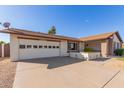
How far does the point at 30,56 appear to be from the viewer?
34.9ft

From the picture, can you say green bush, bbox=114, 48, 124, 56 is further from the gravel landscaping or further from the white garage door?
the gravel landscaping

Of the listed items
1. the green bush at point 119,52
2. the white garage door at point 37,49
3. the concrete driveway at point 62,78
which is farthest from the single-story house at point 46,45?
the concrete driveway at point 62,78

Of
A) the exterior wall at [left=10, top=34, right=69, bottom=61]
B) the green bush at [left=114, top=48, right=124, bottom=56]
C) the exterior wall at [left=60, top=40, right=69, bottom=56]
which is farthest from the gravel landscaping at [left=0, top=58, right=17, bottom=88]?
the green bush at [left=114, top=48, right=124, bottom=56]

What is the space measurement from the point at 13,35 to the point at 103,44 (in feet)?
43.1

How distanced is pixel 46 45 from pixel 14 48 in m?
4.10

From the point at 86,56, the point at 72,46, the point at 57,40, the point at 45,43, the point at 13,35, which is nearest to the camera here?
the point at 13,35

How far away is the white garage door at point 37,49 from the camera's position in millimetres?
10117

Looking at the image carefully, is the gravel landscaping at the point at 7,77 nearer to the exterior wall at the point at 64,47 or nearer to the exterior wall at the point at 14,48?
the exterior wall at the point at 14,48

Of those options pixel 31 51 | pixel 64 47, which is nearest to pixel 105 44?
pixel 64 47

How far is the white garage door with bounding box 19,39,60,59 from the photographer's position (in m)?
10.1

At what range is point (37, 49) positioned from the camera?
446 inches

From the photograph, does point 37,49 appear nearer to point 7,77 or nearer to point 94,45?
point 7,77
